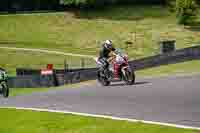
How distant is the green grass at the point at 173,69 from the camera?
28188mm

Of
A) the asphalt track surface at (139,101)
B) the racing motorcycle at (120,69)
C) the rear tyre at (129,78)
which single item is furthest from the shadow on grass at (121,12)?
the asphalt track surface at (139,101)

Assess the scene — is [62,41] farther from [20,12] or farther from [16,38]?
[20,12]

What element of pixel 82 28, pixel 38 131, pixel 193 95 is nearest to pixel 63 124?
pixel 38 131

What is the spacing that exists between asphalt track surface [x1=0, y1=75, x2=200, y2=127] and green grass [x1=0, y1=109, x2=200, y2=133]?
0.92m

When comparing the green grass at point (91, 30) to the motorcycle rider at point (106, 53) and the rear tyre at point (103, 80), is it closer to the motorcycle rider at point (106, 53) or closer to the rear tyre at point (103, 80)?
the rear tyre at point (103, 80)

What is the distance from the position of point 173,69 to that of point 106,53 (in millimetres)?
8571

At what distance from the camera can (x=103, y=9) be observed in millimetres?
71188

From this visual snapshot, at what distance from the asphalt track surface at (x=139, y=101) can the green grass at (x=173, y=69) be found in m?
5.85

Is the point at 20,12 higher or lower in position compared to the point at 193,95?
lower

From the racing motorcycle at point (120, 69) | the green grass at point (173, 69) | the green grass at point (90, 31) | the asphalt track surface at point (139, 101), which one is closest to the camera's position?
the asphalt track surface at point (139, 101)

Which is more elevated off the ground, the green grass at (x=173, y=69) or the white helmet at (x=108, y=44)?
the white helmet at (x=108, y=44)

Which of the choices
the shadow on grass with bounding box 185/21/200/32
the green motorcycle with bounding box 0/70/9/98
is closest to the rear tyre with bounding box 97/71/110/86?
the green motorcycle with bounding box 0/70/9/98

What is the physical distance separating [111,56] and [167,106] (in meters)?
7.70

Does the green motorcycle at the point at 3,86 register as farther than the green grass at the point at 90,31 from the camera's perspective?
No
